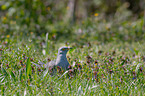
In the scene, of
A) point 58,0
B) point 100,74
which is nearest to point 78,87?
point 100,74

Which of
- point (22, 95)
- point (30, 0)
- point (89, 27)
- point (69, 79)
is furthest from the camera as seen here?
point (89, 27)

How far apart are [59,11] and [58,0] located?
1.08 metres

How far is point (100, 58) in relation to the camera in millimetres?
3514

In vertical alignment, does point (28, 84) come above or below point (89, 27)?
below

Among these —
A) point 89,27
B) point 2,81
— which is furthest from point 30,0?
point 2,81

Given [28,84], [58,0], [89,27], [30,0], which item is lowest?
[28,84]

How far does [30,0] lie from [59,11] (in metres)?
5.07

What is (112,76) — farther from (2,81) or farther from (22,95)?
(2,81)

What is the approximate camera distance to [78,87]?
2.71 metres

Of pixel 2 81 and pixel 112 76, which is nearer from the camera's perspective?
pixel 2 81

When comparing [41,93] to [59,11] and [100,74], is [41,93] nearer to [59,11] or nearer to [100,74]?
[100,74]

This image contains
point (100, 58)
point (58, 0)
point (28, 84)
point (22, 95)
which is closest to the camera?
point (22, 95)

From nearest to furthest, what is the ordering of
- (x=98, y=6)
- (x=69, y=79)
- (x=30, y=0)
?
(x=69, y=79) → (x=30, y=0) → (x=98, y=6)

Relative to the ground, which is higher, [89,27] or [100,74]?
[89,27]
